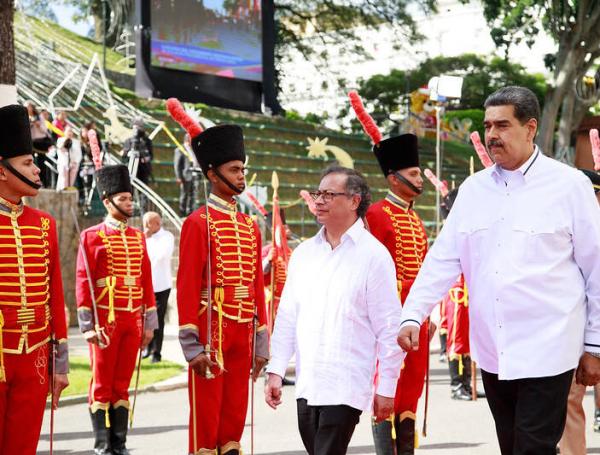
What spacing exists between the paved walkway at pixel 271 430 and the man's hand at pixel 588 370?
386cm

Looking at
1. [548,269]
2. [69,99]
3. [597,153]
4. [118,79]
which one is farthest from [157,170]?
[548,269]

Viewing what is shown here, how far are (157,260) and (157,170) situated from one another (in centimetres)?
1213

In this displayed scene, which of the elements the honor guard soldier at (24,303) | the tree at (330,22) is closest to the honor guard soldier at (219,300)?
the honor guard soldier at (24,303)

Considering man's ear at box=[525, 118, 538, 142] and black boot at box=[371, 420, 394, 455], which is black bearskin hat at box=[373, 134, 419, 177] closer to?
black boot at box=[371, 420, 394, 455]

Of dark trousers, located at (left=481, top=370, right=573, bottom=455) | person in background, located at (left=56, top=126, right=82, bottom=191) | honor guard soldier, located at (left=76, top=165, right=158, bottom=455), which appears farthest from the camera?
person in background, located at (left=56, top=126, right=82, bottom=191)

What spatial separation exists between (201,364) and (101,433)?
229 cm

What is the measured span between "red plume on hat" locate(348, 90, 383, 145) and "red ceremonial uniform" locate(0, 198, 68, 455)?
2.49 meters

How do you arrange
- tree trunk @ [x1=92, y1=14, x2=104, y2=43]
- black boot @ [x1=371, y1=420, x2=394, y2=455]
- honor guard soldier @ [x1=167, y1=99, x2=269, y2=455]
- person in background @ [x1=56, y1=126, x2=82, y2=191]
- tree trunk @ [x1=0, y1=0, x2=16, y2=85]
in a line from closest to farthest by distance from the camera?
honor guard soldier @ [x1=167, y1=99, x2=269, y2=455] → black boot @ [x1=371, y1=420, x2=394, y2=455] → tree trunk @ [x1=0, y1=0, x2=16, y2=85] → person in background @ [x1=56, y1=126, x2=82, y2=191] → tree trunk @ [x1=92, y1=14, x2=104, y2=43]

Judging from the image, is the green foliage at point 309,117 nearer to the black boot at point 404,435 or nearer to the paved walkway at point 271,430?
the paved walkway at point 271,430

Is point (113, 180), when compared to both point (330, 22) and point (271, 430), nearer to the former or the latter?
point (271, 430)

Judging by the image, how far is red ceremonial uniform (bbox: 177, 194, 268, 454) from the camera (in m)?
7.22

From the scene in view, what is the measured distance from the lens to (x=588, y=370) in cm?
541

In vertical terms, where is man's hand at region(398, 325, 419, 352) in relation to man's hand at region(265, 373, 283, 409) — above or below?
above

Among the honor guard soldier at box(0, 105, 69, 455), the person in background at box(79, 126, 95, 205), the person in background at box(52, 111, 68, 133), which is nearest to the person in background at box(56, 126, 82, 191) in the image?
the person in background at box(79, 126, 95, 205)
